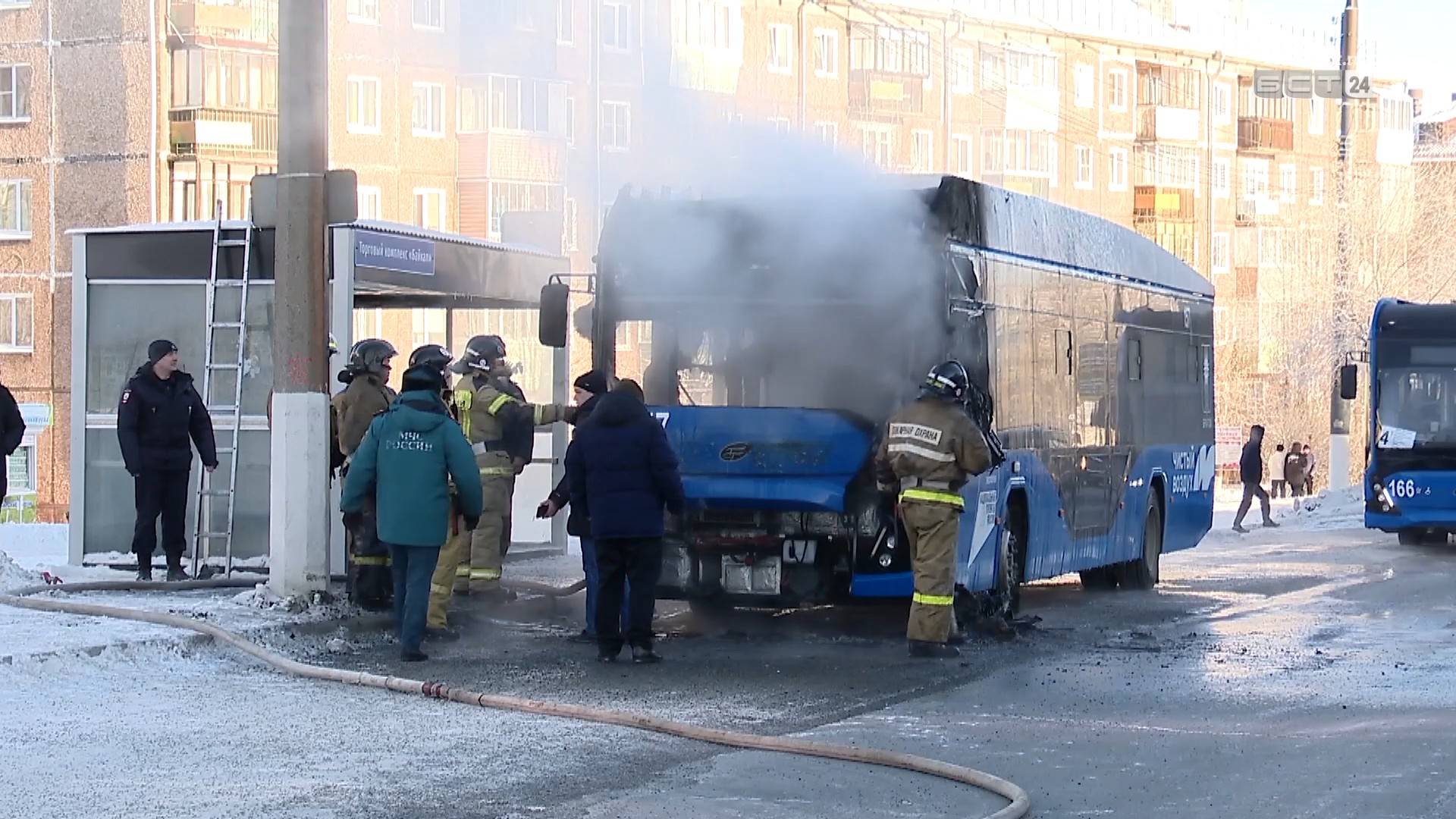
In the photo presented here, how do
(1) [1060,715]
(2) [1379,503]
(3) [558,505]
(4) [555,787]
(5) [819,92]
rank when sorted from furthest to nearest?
(5) [819,92] < (2) [1379,503] < (3) [558,505] < (1) [1060,715] < (4) [555,787]


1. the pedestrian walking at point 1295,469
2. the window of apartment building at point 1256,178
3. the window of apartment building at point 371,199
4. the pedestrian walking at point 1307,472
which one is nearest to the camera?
the pedestrian walking at point 1295,469

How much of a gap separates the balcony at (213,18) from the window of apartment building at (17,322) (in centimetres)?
771

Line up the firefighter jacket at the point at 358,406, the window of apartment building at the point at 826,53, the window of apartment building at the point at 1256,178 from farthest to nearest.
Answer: the window of apartment building at the point at 1256,178
the window of apartment building at the point at 826,53
the firefighter jacket at the point at 358,406

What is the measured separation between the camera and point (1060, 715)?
10.7 meters

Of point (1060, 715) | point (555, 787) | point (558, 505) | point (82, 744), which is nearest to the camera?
point (555, 787)

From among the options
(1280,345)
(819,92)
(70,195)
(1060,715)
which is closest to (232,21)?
(70,195)

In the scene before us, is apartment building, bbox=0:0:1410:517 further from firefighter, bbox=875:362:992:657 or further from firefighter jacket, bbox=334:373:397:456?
firefighter, bbox=875:362:992:657

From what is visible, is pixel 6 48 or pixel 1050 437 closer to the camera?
pixel 1050 437

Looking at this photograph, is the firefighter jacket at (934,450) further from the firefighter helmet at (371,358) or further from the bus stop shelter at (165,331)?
the bus stop shelter at (165,331)

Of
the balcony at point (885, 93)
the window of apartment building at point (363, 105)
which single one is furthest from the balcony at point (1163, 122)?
the window of apartment building at point (363, 105)

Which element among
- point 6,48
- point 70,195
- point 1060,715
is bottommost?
point 1060,715

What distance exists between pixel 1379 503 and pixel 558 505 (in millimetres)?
15061

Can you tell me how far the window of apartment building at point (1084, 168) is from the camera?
234 ft

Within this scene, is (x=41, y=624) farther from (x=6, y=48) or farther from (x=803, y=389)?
(x=6, y=48)
